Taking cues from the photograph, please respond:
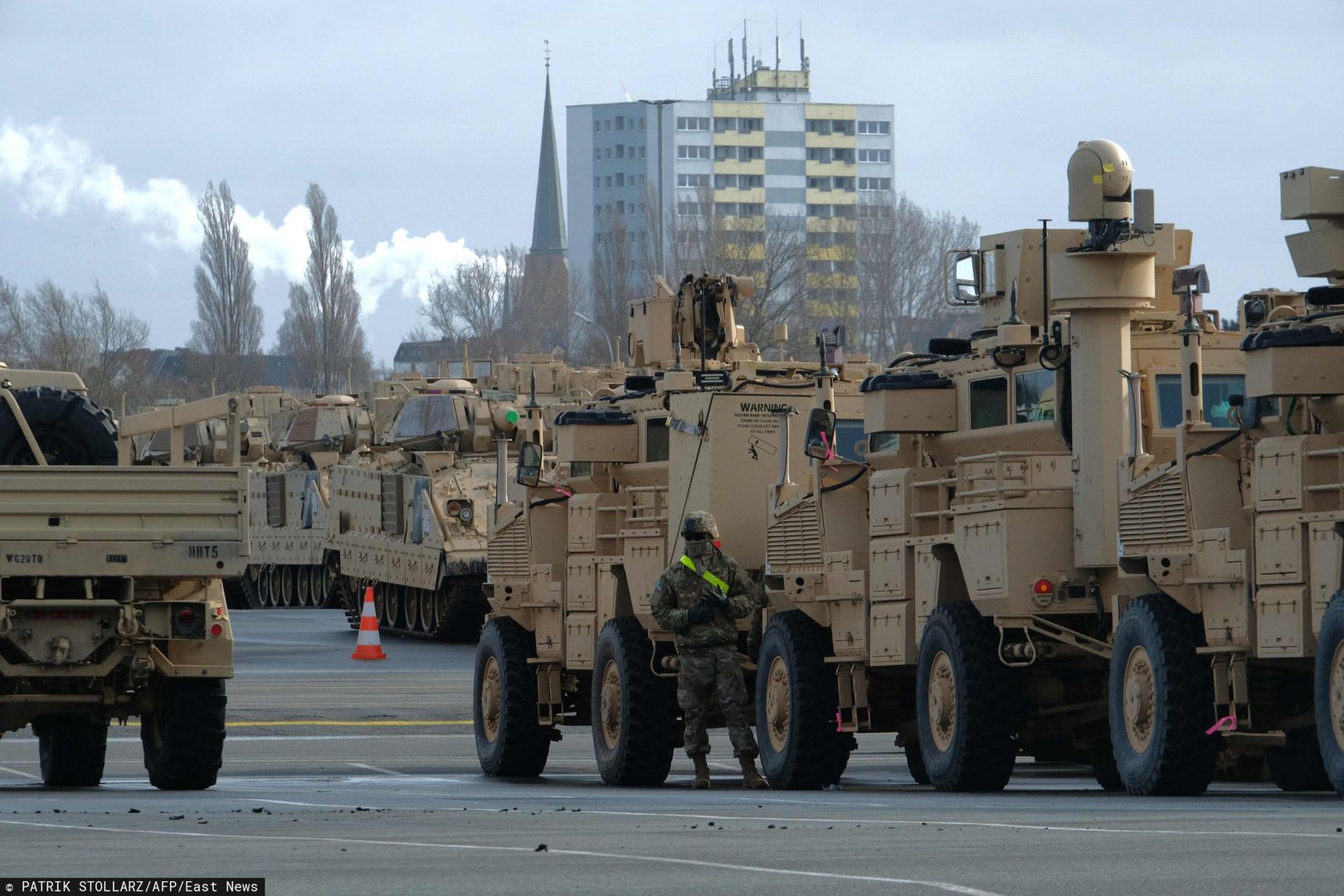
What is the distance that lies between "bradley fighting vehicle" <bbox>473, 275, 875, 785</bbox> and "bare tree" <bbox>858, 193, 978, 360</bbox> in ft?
234

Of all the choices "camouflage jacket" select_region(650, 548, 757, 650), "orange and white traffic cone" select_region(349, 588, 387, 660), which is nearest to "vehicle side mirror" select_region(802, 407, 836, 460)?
"camouflage jacket" select_region(650, 548, 757, 650)

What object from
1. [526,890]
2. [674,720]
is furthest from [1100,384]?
[526,890]

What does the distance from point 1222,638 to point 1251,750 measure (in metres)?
2.86

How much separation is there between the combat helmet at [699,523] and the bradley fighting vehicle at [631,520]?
1156 millimetres

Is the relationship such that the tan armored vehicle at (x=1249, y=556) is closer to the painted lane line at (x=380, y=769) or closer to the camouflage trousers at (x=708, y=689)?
the camouflage trousers at (x=708, y=689)

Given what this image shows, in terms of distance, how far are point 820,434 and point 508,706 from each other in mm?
4232

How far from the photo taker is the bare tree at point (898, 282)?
92.1 metres

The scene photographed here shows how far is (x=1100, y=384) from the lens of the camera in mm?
13648

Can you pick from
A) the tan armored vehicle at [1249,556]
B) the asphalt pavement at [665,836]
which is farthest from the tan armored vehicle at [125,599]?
the tan armored vehicle at [1249,556]

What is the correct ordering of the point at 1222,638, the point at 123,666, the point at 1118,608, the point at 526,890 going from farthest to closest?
1. the point at 123,666
2. the point at 1118,608
3. the point at 1222,638
4. the point at 526,890

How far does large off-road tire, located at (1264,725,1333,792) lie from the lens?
14.2 meters

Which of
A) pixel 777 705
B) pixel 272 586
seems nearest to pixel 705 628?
pixel 777 705

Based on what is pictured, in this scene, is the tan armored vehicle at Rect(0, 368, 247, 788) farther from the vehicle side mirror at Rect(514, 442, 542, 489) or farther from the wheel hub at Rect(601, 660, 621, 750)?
the vehicle side mirror at Rect(514, 442, 542, 489)

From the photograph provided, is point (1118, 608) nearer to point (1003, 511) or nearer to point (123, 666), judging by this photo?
point (1003, 511)
